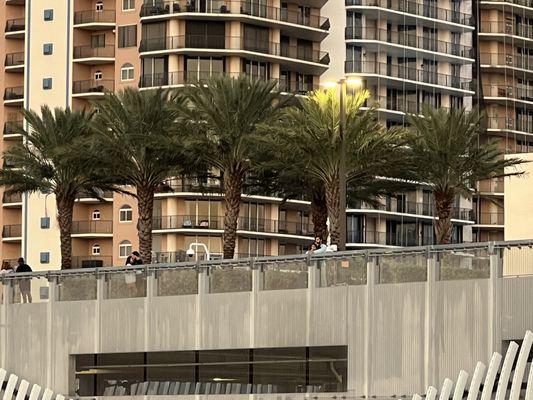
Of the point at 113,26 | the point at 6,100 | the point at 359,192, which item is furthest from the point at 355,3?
the point at 359,192

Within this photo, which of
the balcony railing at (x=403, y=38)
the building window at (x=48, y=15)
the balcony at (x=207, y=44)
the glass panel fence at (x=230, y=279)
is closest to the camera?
the glass panel fence at (x=230, y=279)

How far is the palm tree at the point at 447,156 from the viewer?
226 feet

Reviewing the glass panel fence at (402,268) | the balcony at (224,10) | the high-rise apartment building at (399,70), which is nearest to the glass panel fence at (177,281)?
the glass panel fence at (402,268)

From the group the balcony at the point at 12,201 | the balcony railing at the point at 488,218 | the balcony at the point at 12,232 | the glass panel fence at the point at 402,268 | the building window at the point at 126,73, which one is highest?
the building window at the point at 126,73

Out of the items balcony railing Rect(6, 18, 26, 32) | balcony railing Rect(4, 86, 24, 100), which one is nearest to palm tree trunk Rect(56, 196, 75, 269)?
balcony railing Rect(4, 86, 24, 100)

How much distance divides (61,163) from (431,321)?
3952 cm

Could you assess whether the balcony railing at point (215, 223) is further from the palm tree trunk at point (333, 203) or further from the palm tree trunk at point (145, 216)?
the palm tree trunk at point (333, 203)

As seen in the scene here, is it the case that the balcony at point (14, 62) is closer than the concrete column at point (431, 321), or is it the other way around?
the concrete column at point (431, 321)

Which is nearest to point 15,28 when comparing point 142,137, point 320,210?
point 142,137

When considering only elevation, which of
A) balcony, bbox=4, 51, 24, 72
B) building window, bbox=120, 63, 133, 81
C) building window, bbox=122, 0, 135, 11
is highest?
building window, bbox=122, 0, 135, 11

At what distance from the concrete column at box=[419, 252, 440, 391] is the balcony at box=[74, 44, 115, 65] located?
296 feet

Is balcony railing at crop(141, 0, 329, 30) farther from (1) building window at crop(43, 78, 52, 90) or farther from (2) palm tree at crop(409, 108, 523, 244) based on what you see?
(2) palm tree at crop(409, 108, 523, 244)

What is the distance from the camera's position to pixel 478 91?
5079 inches

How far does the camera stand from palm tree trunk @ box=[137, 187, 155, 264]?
6850cm
